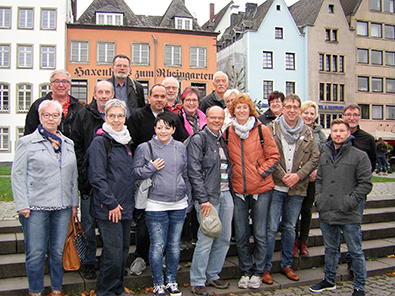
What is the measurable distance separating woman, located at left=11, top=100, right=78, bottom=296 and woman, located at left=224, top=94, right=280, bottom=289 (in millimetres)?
1945

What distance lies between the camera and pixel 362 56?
36781 mm

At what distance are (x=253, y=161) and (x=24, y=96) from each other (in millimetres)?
27341

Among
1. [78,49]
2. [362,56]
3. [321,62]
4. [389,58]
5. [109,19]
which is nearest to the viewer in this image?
[78,49]

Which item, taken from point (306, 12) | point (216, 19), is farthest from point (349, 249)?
point (216, 19)

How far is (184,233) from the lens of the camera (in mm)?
5207

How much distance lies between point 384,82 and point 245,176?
126 feet

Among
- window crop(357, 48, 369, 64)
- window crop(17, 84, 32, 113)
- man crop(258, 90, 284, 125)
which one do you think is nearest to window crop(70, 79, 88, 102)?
window crop(17, 84, 32, 113)

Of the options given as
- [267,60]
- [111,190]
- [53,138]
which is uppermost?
[267,60]

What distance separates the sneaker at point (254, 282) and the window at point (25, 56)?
1093 inches

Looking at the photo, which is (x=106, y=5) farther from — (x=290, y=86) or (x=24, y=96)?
(x=290, y=86)

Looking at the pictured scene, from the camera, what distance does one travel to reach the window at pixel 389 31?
37969 mm

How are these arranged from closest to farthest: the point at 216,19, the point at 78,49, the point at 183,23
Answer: the point at 78,49
the point at 183,23
the point at 216,19

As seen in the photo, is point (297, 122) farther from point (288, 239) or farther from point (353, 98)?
point (353, 98)

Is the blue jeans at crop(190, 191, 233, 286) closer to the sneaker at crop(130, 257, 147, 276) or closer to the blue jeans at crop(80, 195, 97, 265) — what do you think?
the sneaker at crop(130, 257, 147, 276)
